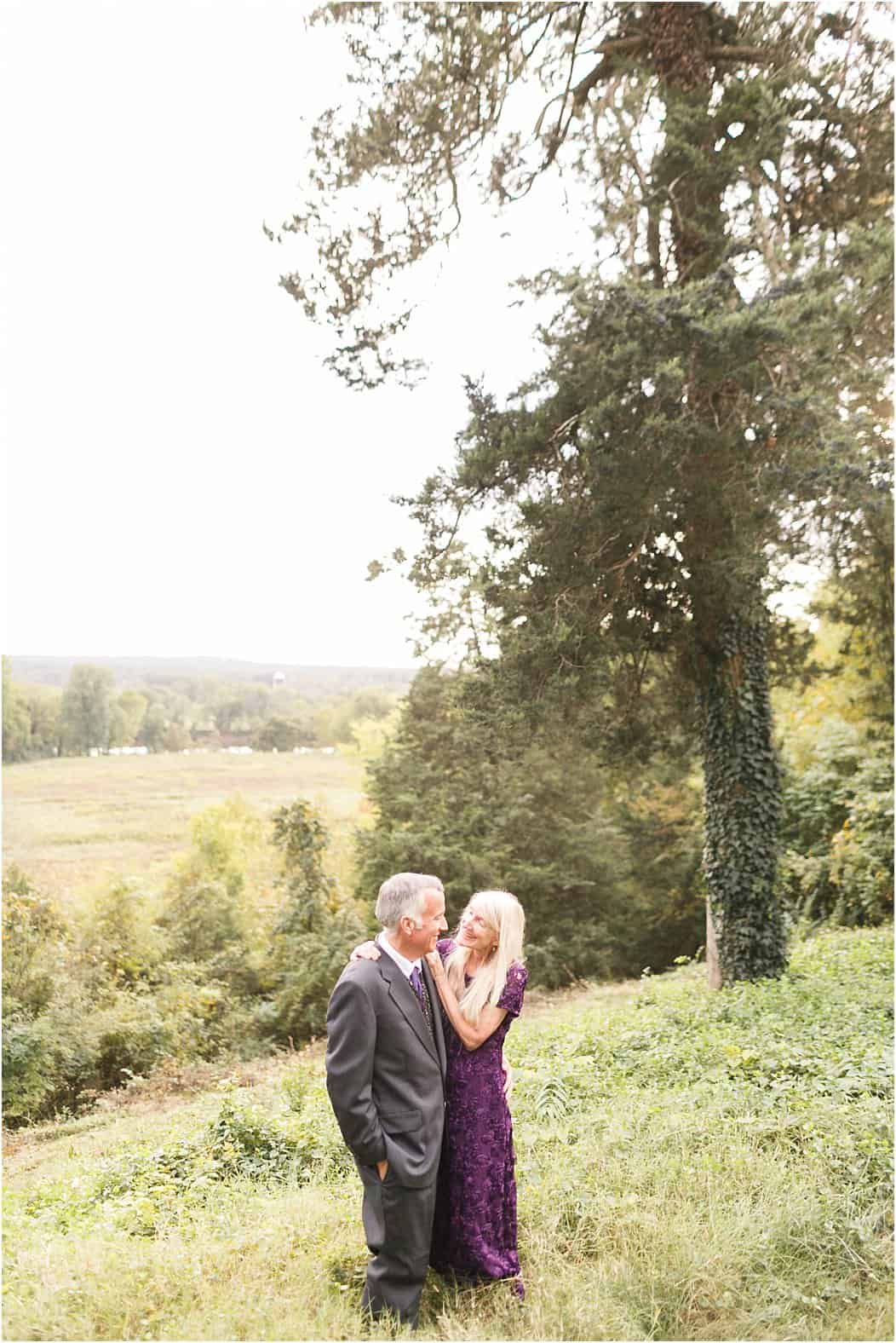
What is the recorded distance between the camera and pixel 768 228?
845 centimetres

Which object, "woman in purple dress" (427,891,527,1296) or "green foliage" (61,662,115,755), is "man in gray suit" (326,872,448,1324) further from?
"green foliage" (61,662,115,755)

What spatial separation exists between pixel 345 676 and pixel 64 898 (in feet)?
28.8

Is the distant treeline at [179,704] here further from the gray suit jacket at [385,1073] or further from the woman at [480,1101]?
the gray suit jacket at [385,1073]

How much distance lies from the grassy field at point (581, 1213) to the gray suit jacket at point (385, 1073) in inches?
24.2

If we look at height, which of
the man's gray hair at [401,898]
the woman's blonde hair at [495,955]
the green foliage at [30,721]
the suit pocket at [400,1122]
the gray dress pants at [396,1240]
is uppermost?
the green foliage at [30,721]

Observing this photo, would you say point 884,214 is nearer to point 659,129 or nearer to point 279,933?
point 659,129

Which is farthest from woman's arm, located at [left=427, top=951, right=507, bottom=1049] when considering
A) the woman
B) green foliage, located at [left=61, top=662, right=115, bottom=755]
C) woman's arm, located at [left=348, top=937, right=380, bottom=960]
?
green foliage, located at [left=61, top=662, right=115, bottom=755]

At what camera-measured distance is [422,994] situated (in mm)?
3355

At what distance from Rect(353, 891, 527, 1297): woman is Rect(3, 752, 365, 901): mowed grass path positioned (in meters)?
12.6

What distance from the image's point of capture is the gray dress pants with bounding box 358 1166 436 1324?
314 centimetres

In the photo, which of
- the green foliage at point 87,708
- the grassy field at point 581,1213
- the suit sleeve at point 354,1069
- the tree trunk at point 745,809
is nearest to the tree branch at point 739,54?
the tree trunk at point 745,809

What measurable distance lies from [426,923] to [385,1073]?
52 centimetres

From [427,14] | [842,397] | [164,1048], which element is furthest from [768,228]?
[164,1048]

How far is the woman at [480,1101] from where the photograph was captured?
337 cm
